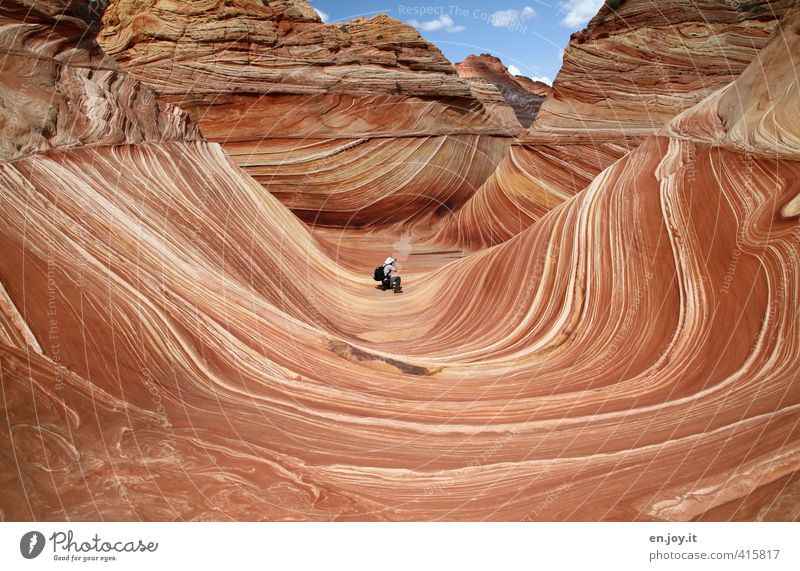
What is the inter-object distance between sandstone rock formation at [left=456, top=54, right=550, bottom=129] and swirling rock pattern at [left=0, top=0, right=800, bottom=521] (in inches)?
1091

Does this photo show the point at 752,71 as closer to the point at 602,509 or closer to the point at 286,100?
the point at 602,509

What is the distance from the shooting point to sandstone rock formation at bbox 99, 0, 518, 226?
14359mm

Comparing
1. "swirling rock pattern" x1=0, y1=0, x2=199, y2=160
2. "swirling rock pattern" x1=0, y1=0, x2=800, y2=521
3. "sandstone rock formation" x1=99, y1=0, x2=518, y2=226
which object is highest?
"sandstone rock formation" x1=99, y1=0, x2=518, y2=226

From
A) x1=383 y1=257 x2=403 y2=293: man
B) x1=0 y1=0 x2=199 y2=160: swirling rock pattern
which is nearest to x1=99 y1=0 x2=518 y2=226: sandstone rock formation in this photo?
x1=383 y1=257 x2=403 y2=293: man

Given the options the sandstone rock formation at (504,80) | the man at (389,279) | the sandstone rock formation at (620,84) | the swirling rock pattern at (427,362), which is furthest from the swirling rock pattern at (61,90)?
the sandstone rock formation at (504,80)

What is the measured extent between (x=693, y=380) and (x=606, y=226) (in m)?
2.26

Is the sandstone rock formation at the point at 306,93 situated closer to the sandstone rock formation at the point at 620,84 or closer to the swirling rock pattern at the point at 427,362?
the sandstone rock formation at the point at 620,84

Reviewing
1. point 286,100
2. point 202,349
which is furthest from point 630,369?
point 286,100

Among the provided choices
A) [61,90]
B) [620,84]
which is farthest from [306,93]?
[61,90]

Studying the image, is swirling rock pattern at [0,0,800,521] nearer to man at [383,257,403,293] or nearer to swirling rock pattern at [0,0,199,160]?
swirling rock pattern at [0,0,199,160]

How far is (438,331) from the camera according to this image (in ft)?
22.3

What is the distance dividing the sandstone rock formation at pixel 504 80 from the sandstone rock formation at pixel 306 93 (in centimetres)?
1804

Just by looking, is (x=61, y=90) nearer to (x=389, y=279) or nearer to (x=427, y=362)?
(x=427, y=362)

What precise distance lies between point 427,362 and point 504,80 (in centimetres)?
3494
